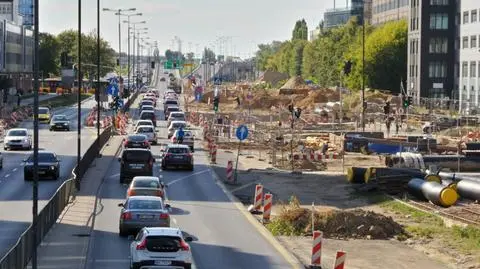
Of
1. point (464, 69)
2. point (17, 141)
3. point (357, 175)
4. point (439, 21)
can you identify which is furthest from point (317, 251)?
point (439, 21)

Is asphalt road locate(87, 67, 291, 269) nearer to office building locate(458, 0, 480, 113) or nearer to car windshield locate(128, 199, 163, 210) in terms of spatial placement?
car windshield locate(128, 199, 163, 210)

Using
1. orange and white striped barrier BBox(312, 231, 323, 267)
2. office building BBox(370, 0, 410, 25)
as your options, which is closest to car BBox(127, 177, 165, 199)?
orange and white striped barrier BBox(312, 231, 323, 267)

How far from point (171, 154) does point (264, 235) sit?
23014 mm

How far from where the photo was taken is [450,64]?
12619 centimetres

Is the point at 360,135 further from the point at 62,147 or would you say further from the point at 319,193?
the point at 319,193

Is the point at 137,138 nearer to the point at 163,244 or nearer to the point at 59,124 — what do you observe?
the point at 59,124

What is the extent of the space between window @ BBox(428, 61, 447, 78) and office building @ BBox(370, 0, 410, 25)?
30.5 m

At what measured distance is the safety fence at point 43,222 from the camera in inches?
876

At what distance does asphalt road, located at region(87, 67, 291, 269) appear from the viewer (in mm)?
28109

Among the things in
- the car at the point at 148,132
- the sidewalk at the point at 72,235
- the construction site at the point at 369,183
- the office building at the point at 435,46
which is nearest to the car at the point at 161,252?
the sidewalk at the point at 72,235

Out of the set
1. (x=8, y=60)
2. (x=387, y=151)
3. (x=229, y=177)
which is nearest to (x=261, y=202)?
(x=229, y=177)

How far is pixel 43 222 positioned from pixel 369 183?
2072cm

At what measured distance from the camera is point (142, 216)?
101 ft

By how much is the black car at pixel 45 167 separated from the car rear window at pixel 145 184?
40.1 feet
